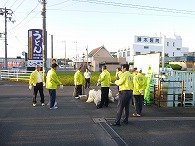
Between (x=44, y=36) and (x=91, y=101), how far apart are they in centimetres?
1016

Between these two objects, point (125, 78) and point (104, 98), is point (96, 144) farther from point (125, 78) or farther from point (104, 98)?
point (104, 98)

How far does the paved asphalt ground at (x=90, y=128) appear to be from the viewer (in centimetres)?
538

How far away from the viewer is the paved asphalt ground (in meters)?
5.38

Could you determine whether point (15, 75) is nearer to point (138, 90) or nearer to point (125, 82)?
point (138, 90)

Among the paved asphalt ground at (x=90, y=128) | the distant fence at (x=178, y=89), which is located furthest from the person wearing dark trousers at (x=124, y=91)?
the distant fence at (x=178, y=89)

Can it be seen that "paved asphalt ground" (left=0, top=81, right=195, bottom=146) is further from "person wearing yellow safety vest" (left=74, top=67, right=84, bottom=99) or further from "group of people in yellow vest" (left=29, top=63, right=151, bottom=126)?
"person wearing yellow safety vest" (left=74, top=67, right=84, bottom=99)

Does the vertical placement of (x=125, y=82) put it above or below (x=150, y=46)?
below

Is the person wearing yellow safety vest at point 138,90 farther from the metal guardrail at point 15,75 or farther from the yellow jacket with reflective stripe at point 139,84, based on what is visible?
the metal guardrail at point 15,75

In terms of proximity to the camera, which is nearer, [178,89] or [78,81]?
[178,89]

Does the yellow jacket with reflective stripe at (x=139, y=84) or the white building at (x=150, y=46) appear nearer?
the yellow jacket with reflective stripe at (x=139, y=84)

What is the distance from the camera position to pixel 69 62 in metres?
120

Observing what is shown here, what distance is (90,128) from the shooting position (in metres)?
6.46

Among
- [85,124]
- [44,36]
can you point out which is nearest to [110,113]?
[85,124]

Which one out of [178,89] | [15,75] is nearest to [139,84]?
[178,89]
